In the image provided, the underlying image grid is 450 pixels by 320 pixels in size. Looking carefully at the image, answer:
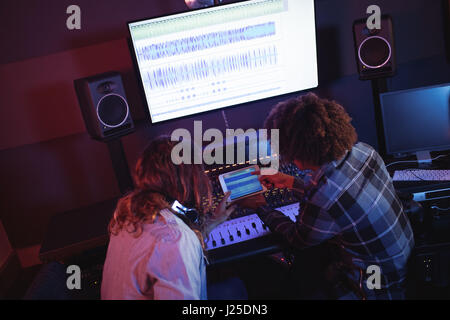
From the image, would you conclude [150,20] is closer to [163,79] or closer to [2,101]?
[163,79]

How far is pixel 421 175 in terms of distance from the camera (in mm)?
1911

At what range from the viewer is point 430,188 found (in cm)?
180

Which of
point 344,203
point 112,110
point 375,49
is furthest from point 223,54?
point 344,203

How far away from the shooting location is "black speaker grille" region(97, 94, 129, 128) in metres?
1.82

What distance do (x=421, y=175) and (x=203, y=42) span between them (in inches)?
52.5

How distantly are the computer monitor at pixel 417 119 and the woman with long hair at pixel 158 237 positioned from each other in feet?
3.88

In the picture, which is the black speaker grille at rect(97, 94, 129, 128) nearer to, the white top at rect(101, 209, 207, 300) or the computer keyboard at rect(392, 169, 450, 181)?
the white top at rect(101, 209, 207, 300)

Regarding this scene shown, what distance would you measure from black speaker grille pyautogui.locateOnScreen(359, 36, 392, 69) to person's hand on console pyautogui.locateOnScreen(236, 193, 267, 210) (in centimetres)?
96

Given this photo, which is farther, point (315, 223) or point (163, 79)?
point (163, 79)

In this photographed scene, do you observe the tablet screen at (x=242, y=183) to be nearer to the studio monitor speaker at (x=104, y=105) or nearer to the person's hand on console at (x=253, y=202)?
the person's hand on console at (x=253, y=202)

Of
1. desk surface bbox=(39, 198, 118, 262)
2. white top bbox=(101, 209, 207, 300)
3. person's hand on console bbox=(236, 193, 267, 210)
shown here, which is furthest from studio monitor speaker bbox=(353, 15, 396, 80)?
desk surface bbox=(39, 198, 118, 262)

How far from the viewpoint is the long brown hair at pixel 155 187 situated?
1.24 meters
